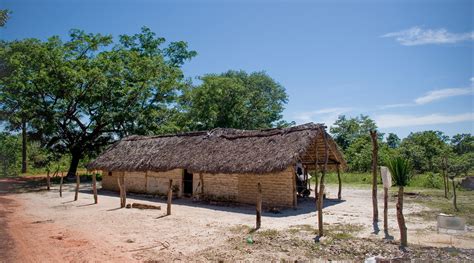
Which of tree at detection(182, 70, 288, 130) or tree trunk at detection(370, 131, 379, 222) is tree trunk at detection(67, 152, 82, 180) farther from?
tree trunk at detection(370, 131, 379, 222)

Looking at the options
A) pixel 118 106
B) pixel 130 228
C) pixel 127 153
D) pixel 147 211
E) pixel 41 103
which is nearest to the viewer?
pixel 130 228

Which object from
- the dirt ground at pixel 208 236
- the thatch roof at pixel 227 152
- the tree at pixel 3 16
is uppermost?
the tree at pixel 3 16

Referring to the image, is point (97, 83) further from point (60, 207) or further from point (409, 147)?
point (409, 147)

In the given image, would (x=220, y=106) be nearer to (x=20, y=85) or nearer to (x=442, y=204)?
(x=20, y=85)

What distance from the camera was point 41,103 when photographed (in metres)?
23.8

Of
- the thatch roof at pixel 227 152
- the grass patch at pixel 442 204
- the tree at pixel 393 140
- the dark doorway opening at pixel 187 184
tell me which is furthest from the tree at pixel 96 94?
the tree at pixel 393 140

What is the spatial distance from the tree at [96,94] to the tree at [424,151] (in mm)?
19054

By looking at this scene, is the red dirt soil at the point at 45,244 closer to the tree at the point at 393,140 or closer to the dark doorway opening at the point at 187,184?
the dark doorway opening at the point at 187,184

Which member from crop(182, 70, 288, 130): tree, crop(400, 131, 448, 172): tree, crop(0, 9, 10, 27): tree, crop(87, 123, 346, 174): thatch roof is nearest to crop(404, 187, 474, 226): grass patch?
crop(87, 123, 346, 174): thatch roof

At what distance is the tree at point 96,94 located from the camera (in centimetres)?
2388

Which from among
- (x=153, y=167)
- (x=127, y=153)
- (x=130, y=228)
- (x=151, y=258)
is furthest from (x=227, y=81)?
(x=151, y=258)

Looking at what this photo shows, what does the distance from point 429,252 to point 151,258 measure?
18.9 ft

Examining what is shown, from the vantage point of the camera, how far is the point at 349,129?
1554 inches

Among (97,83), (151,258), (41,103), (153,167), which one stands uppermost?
(97,83)
